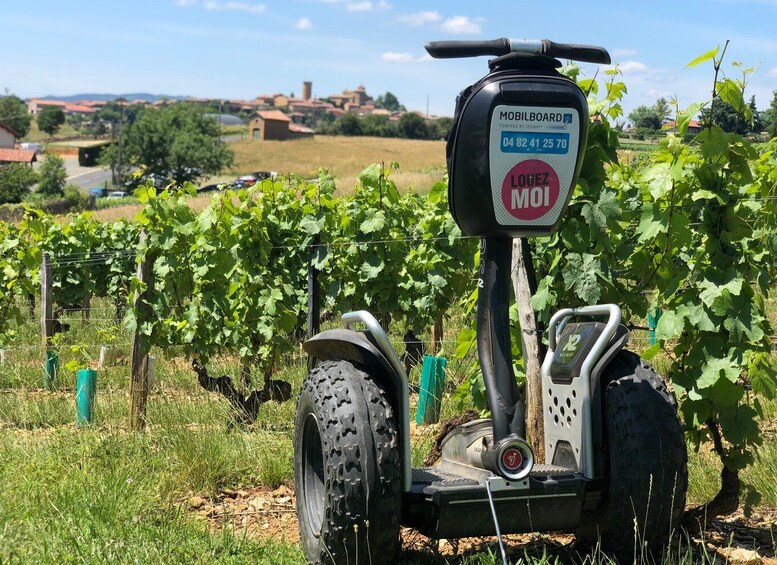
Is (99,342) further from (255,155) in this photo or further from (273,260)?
(255,155)

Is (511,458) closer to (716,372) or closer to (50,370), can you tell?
(716,372)

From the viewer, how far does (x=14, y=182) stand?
66562 mm

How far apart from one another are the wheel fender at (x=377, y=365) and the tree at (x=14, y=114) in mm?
133671

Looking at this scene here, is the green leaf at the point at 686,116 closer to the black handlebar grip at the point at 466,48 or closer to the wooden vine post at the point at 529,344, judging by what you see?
the wooden vine post at the point at 529,344

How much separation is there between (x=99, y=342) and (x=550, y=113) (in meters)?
9.31

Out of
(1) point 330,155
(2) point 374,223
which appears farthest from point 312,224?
(1) point 330,155

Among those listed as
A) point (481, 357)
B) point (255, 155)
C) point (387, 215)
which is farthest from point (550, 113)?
point (255, 155)

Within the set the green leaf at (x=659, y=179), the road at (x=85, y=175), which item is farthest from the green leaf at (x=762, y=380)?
the road at (x=85, y=175)

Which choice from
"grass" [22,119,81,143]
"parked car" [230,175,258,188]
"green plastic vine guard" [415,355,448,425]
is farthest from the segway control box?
"grass" [22,119,81,143]

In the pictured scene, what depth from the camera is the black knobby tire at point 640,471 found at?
119 inches

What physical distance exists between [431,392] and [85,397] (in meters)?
2.42

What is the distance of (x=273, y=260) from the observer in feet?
23.8

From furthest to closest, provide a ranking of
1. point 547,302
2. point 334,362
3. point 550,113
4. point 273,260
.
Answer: point 273,260
point 547,302
point 334,362
point 550,113

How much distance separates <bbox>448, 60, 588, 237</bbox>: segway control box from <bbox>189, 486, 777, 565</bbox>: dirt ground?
44.8 inches
